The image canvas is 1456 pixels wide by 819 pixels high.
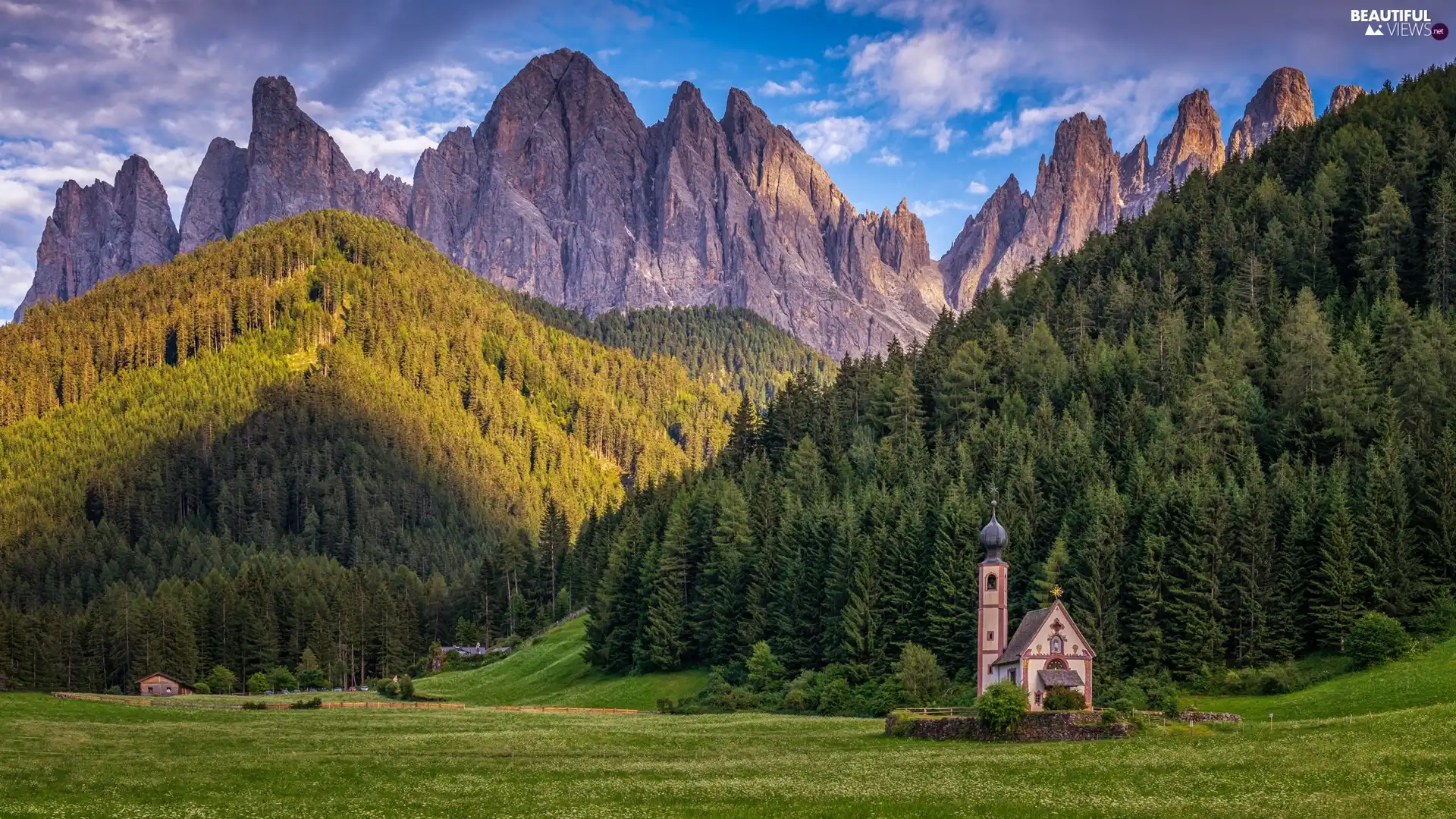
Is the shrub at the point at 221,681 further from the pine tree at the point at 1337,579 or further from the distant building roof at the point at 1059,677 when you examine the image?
the pine tree at the point at 1337,579

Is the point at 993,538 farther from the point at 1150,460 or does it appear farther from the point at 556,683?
the point at 556,683

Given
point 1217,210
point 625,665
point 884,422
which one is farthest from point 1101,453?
point 1217,210

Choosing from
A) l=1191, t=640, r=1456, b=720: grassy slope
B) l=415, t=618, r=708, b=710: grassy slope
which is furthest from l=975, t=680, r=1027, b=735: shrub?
l=415, t=618, r=708, b=710: grassy slope

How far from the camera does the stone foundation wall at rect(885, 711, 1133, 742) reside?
214ft

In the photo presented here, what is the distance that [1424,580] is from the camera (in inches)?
3514

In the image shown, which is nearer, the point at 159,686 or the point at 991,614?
the point at 991,614

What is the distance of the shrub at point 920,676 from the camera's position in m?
91.7

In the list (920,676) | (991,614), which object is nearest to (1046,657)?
(991,614)

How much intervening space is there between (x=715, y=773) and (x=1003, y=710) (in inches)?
802

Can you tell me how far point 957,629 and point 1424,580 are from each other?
3280 cm

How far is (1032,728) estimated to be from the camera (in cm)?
6675

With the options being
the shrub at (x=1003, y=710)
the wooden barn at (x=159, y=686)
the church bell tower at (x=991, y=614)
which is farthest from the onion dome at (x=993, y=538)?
the wooden barn at (x=159, y=686)

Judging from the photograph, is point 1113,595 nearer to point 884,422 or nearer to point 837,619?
point 837,619

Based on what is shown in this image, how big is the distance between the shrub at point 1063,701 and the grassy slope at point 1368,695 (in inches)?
357
